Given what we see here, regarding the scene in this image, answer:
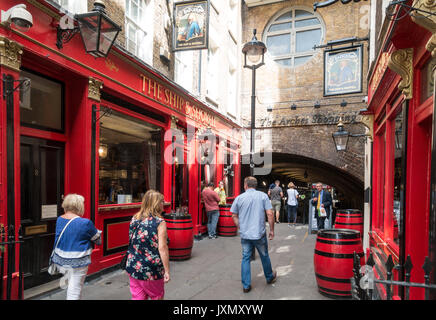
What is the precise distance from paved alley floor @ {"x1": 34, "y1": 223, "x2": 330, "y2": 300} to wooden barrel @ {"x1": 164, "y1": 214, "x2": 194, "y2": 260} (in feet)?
0.70

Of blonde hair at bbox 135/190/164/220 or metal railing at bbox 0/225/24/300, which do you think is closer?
blonde hair at bbox 135/190/164/220

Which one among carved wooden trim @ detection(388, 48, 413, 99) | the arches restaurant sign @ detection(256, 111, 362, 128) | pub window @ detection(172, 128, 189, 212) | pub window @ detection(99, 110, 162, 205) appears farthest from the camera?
the arches restaurant sign @ detection(256, 111, 362, 128)

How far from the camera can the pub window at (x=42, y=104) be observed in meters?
4.78

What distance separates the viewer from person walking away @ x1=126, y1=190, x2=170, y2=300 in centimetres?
319

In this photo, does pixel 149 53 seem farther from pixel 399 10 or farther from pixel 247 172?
pixel 247 172

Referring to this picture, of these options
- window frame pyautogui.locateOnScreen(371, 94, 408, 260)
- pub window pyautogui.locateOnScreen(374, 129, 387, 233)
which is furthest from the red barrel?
pub window pyautogui.locateOnScreen(374, 129, 387, 233)

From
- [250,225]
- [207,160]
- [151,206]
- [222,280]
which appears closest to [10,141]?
[151,206]

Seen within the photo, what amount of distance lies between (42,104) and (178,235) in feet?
11.1

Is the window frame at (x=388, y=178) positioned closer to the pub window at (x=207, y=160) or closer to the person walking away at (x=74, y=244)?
the person walking away at (x=74, y=244)

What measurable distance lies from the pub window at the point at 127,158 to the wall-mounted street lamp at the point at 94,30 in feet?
5.55

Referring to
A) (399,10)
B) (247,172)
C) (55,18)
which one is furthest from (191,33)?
(247,172)

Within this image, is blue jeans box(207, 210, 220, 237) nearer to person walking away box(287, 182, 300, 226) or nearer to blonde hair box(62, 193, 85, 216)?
person walking away box(287, 182, 300, 226)

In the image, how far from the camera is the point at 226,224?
968 cm
